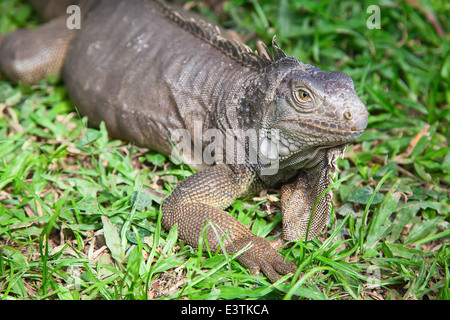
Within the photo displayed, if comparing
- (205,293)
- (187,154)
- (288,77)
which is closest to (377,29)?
(288,77)

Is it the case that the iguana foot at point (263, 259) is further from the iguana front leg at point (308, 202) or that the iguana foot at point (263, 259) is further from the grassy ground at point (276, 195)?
the iguana front leg at point (308, 202)

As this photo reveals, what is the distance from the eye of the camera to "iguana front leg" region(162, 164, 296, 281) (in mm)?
2641

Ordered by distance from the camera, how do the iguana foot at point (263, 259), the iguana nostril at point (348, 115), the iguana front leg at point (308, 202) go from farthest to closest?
the iguana front leg at point (308, 202) < the iguana foot at point (263, 259) < the iguana nostril at point (348, 115)

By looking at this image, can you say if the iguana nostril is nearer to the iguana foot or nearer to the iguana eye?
the iguana eye

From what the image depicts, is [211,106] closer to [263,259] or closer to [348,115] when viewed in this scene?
[348,115]

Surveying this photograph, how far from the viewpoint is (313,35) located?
14.4ft

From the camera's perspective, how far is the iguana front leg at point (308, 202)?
2717 millimetres

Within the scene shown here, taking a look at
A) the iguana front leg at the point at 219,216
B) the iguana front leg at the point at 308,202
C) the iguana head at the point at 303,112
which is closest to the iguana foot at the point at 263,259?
the iguana front leg at the point at 219,216

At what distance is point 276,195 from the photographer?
315 cm

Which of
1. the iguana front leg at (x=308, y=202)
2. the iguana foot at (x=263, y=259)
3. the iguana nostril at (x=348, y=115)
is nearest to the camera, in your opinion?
the iguana nostril at (x=348, y=115)

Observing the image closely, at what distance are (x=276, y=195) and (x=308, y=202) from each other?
31 cm

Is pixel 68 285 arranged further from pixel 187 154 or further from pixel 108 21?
pixel 108 21

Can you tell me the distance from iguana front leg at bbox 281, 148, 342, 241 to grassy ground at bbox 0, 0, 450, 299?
5.0 inches

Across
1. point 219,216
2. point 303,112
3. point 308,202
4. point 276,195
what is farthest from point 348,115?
point 219,216
